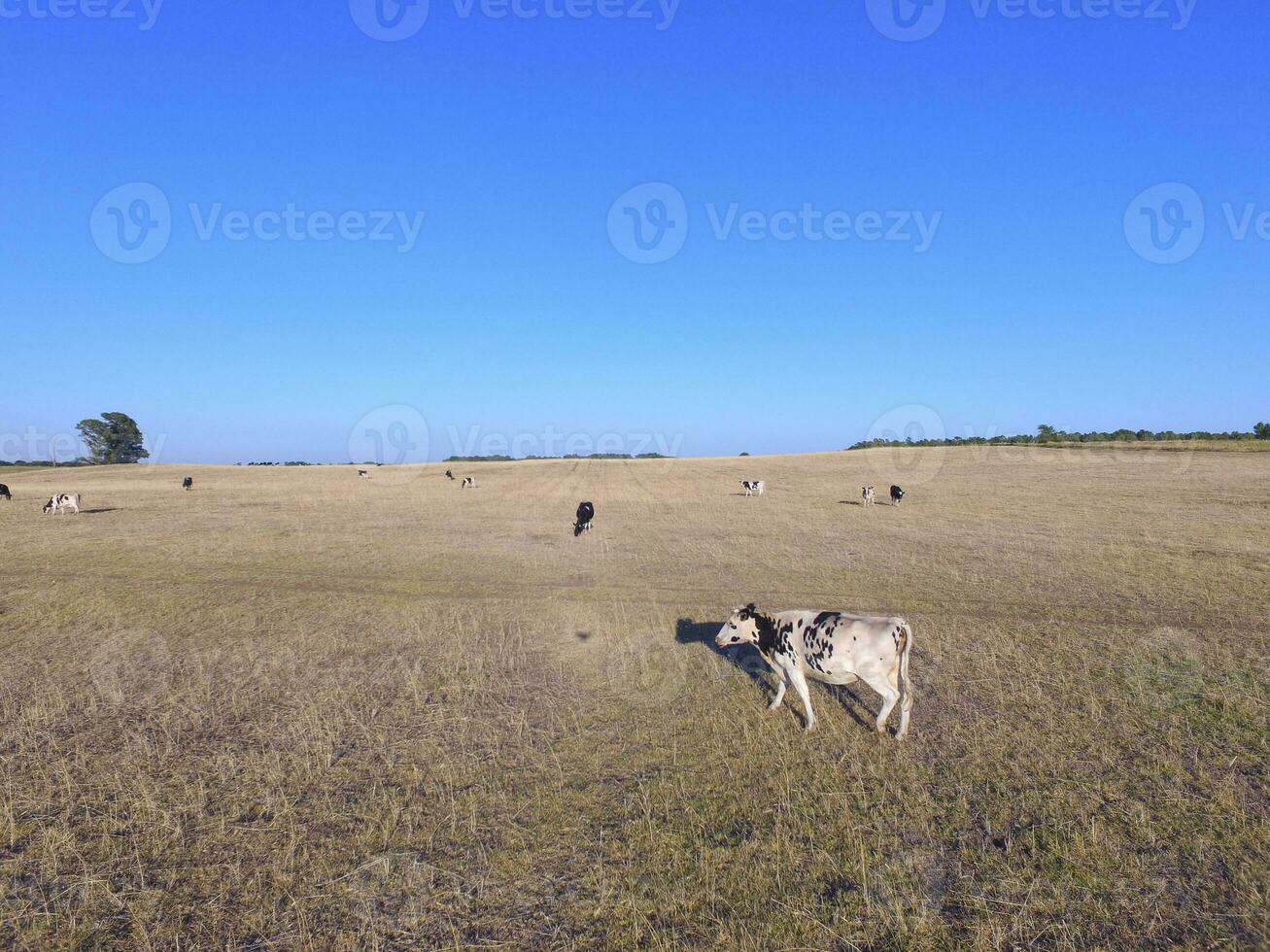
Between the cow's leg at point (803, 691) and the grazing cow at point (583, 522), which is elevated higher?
the grazing cow at point (583, 522)

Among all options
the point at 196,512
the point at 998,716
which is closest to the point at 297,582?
the point at 998,716

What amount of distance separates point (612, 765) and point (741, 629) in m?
3.06

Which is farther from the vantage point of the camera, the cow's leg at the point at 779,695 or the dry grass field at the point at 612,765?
the cow's leg at the point at 779,695

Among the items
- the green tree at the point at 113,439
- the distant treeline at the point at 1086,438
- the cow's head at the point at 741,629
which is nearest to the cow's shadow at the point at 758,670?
the cow's head at the point at 741,629

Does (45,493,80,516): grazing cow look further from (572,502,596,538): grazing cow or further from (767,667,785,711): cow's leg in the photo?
(767,667,785,711): cow's leg

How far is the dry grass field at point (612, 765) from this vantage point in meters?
5.14

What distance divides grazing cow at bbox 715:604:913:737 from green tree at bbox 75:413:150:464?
449 feet

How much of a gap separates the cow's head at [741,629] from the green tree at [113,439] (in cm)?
13579

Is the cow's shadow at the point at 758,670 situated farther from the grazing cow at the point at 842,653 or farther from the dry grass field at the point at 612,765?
the grazing cow at the point at 842,653

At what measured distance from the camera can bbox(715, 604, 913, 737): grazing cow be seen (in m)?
8.11

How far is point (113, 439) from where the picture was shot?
113m

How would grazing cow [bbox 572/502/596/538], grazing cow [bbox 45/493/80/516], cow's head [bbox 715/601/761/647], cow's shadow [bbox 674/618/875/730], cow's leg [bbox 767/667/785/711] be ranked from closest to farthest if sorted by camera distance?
1. cow's leg [bbox 767/667/785/711]
2. cow's shadow [bbox 674/618/875/730]
3. cow's head [bbox 715/601/761/647]
4. grazing cow [bbox 572/502/596/538]
5. grazing cow [bbox 45/493/80/516]

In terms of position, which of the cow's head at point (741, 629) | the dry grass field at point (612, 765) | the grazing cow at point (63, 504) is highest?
the cow's head at point (741, 629)

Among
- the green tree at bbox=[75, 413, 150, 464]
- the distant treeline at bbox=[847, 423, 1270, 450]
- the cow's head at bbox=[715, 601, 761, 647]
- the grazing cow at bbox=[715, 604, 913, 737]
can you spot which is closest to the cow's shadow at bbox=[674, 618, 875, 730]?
the grazing cow at bbox=[715, 604, 913, 737]
